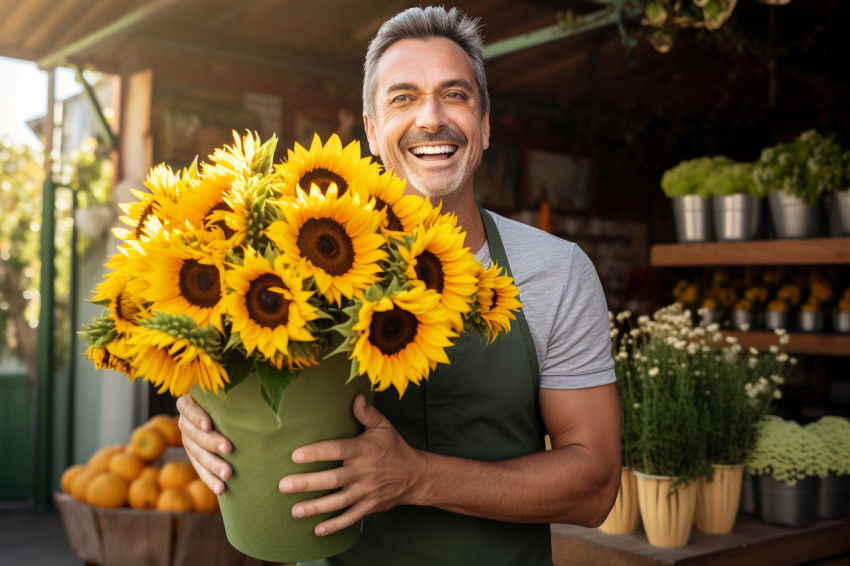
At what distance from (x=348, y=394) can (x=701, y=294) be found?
4.01 m

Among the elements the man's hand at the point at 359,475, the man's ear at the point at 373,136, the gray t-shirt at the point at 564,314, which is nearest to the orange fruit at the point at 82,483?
the man's ear at the point at 373,136

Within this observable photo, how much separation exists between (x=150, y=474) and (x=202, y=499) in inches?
14.6

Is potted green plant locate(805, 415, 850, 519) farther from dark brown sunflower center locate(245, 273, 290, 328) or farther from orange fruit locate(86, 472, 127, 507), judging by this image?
orange fruit locate(86, 472, 127, 507)

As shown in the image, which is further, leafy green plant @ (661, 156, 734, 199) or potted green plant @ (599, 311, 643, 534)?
A: leafy green plant @ (661, 156, 734, 199)

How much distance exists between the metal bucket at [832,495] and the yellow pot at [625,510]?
67cm

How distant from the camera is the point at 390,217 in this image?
3.51 ft

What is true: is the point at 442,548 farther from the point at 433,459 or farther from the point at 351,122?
the point at 351,122

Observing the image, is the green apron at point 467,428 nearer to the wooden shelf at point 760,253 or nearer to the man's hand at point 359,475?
the man's hand at point 359,475

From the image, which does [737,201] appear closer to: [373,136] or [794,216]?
[794,216]

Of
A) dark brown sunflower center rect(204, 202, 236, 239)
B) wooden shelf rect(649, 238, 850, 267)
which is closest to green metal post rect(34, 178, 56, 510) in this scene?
wooden shelf rect(649, 238, 850, 267)

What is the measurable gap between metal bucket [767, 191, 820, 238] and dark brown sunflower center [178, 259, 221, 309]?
3208 mm

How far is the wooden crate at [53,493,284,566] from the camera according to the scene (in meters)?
2.98

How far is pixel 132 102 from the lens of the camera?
5344 millimetres

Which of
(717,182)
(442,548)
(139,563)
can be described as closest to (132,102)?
(139,563)
